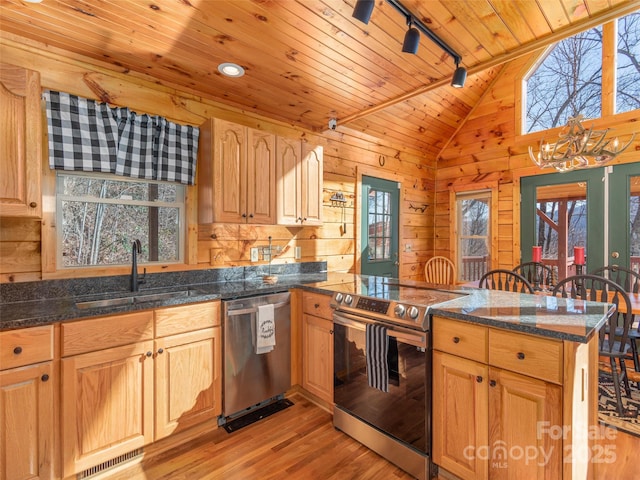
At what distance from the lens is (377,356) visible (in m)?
→ 1.94

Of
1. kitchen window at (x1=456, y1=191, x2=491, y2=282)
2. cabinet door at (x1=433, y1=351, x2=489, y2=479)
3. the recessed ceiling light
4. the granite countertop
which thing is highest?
the recessed ceiling light

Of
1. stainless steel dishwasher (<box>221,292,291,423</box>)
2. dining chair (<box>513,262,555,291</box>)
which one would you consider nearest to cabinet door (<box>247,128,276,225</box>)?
stainless steel dishwasher (<box>221,292,291,423</box>)

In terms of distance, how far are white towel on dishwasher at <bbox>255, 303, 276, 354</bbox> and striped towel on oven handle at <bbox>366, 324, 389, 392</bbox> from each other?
783mm

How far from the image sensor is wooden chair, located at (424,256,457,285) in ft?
11.0

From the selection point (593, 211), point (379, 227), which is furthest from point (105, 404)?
point (593, 211)

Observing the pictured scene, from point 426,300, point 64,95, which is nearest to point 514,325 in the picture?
point 426,300

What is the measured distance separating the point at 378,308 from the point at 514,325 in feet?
2.39

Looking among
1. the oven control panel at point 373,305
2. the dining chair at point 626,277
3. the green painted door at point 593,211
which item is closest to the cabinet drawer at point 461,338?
the oven control panel at point 373,305

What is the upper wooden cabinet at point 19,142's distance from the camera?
1.67 metres

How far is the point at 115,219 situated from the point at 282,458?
80.0 inches

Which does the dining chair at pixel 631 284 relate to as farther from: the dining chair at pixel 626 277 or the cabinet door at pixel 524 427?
the cabinet door at pixel 524 427

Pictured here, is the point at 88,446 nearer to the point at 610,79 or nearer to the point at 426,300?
the point at 426,300

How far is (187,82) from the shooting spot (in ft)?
8.36

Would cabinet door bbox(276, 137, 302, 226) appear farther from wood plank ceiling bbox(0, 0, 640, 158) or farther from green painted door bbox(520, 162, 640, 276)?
green painted door bbox(520, 162, 640, 276)
